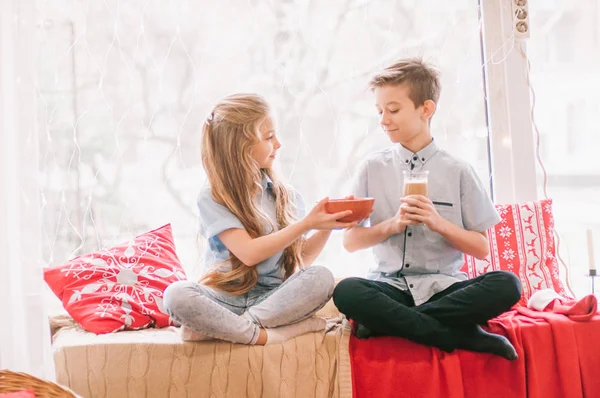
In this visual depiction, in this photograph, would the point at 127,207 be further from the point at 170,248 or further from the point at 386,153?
the point at 386,153

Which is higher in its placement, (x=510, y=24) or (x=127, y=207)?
(x=510, y=24)

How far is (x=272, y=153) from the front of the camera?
2.15 meters

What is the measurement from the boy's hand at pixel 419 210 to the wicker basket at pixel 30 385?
98cm

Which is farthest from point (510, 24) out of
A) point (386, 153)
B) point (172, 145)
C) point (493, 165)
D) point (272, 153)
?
point (172, 145)

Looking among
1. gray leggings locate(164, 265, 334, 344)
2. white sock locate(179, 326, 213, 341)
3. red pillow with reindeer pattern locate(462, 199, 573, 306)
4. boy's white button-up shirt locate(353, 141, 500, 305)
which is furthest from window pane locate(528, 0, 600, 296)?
white sock locate(179, 326, 213, 341)

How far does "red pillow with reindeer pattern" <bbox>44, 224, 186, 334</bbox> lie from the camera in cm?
205

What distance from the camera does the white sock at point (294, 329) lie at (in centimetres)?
186

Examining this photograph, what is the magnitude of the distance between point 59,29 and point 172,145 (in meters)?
0.56

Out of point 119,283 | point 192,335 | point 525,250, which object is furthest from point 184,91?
point 525,250

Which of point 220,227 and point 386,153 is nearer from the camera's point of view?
point 220,227

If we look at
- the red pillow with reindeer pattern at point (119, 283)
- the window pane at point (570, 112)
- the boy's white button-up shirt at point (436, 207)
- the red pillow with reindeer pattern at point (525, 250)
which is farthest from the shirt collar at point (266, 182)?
the window pane at point (570, 112)

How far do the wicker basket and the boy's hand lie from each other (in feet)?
3.21

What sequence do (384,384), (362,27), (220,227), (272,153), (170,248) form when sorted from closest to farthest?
(384,384) < (220,227) < (272,153) < (170,248) < (362,27)

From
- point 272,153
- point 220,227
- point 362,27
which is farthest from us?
point 362,27
